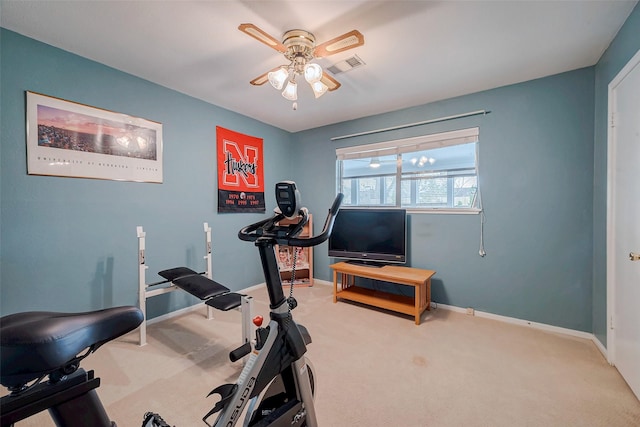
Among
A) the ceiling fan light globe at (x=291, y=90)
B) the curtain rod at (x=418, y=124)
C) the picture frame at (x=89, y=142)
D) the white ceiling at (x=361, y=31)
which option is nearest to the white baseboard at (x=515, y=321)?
the picture frame at (x=89, y=142)

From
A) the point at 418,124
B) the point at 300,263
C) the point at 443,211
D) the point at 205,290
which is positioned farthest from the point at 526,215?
the point at 205,290

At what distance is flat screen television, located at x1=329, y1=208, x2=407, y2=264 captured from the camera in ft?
10.4

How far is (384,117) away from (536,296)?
106 inches

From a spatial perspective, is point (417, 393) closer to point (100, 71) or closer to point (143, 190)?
point (143, 190)

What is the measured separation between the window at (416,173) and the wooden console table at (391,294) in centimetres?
87

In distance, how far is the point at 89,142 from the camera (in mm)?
2303

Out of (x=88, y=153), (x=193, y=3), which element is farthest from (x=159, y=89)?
(x=193, y=3)

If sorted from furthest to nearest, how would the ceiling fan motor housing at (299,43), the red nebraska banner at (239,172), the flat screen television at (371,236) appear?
the red nebraska banner at (239,172) → the flat screen television at (371,236) → the ceiling fan motor housing at (299,43)

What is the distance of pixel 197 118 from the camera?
123 inches

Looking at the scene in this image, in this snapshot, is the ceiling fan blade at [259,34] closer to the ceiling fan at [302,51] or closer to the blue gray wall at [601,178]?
the ceiling fan at [302,51]

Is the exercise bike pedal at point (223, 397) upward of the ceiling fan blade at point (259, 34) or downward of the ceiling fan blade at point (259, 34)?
downward

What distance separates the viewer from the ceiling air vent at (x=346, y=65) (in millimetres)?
2221

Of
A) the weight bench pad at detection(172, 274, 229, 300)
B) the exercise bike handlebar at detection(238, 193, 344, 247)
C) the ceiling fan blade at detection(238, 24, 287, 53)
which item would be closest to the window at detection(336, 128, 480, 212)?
the ceiling fan blade at detection(238, 24, 287, 53)

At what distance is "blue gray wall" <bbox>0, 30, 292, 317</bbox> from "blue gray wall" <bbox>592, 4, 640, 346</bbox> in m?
3.76
